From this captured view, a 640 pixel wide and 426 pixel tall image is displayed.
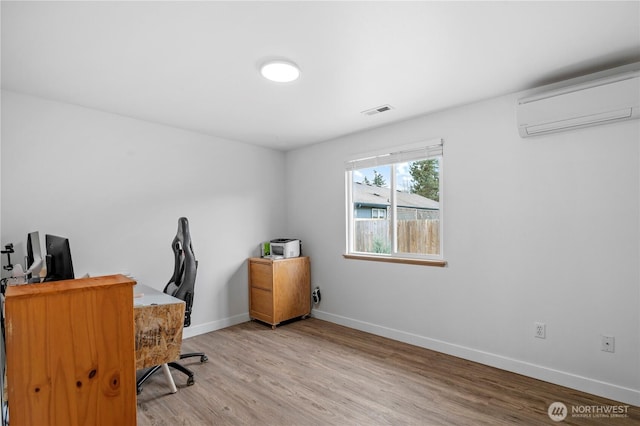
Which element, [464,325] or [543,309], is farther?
[464,325]

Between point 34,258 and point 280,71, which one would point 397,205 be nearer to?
point 280,71

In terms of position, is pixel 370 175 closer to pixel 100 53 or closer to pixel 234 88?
pixel 234 88

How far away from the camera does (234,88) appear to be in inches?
100

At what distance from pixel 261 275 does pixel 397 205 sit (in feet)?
6.24

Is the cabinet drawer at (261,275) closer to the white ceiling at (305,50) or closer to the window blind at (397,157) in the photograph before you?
the window blind at (397,157)

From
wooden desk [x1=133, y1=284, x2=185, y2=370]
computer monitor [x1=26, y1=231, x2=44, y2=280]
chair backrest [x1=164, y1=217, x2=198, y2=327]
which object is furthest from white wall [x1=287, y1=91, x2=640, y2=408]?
computer monitor [x1=26, y1=231, x2=44, y2=280]

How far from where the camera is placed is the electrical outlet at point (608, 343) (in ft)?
7.35

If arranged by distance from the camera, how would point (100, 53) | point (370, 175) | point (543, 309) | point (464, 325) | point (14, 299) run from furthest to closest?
point (370, 175) < point (464, 325) < point (543, 309) < point (100, 53) < point (14, 299)

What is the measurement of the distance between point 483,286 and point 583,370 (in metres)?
0.86

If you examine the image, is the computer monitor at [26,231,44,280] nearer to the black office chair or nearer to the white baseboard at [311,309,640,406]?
the black office chair

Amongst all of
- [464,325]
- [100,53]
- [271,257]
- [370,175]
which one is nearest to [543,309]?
[464,325]

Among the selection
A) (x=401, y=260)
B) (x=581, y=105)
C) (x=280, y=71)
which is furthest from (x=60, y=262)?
(x=581, y=105)

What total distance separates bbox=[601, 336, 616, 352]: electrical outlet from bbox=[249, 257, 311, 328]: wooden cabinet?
2984mm

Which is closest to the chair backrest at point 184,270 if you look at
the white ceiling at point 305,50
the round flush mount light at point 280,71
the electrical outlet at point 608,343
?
the white ceiling at point 305,50
